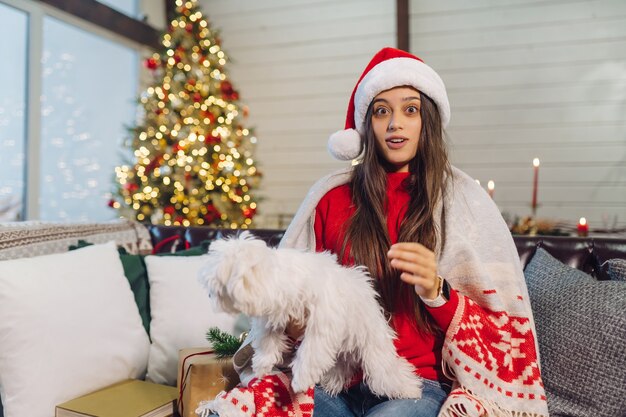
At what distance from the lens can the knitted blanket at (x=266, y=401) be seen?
1120 millimetres

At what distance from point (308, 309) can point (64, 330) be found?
2.92 feet

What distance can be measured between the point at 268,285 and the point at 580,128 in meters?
3.88

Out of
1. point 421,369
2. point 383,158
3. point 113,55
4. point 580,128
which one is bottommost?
point 421,369

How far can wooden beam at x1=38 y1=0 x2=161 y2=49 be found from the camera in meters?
3.95

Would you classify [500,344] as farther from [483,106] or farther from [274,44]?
[274,44]

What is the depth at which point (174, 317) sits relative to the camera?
1.79m

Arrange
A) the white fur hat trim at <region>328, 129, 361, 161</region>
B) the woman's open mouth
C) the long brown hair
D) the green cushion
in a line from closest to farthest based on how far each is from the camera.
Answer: the long brown hair < the woman's open mouth < the white fur hat trim at <region>328, 129, 361, 161</region> < the green cushion

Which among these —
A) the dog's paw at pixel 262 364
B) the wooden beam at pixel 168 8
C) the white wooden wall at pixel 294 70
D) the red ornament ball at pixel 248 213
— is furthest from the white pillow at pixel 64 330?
the wooden beam at pixel 168 8

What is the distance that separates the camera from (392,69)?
4.60ft

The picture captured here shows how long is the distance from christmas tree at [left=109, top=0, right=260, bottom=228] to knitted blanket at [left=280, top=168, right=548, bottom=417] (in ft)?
9.99

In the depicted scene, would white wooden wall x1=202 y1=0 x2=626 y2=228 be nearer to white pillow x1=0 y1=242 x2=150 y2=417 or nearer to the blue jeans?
white pillow x1=0 y1=242 x2=150 y2=417

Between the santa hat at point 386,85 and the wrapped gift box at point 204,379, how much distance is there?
27.0 inches

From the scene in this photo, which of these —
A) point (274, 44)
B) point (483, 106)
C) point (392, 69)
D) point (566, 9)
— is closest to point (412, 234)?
point (392, 69)

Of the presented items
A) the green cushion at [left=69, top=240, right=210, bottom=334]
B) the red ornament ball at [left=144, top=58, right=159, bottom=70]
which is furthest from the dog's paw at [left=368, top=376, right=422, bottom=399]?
the red ornament ball at [left=144, top=58, right=159, bottom=70]
